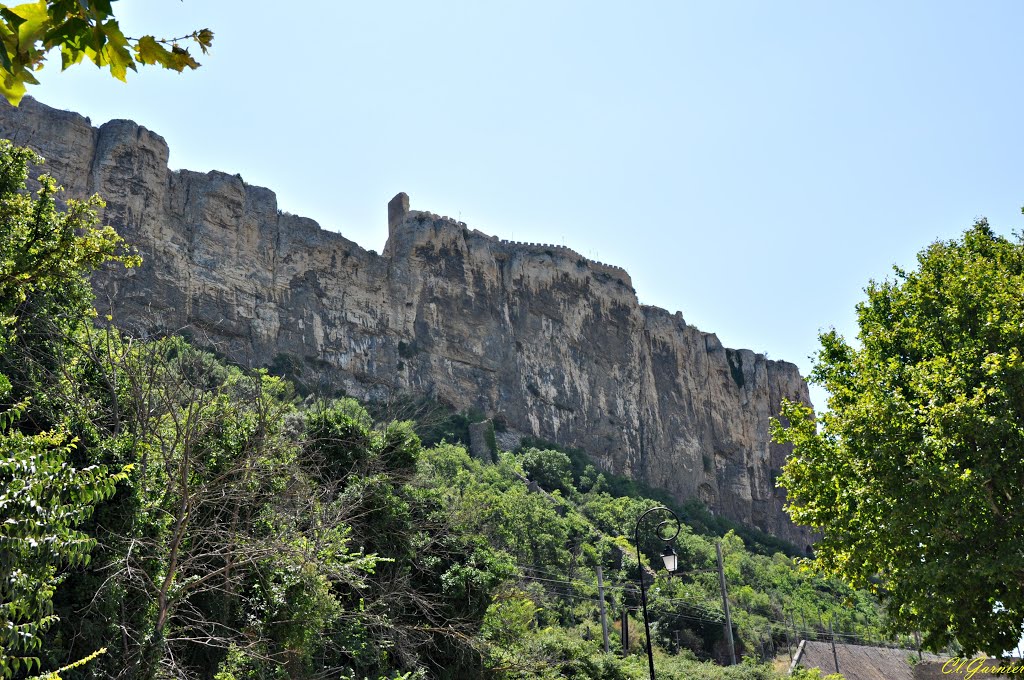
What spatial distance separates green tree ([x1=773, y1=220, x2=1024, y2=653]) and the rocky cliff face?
3481 cm

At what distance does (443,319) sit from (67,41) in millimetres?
66572

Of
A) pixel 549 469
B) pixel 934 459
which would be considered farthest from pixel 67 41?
pixel 549 469

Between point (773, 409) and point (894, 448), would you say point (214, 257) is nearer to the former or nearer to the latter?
point (894, 448)

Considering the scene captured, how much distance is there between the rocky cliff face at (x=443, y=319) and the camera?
173 feet

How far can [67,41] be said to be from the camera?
257 cm

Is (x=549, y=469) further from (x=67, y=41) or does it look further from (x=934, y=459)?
(x=67, y=41)

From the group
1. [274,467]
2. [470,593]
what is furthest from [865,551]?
[274,467]

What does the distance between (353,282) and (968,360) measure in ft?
176

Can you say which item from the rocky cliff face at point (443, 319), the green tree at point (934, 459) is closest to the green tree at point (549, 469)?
the rocky cliff face at point (443, 319)

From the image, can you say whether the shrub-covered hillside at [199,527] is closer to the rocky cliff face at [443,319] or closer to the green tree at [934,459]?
the green tree at [934,459]

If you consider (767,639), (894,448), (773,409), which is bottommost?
(767,639)

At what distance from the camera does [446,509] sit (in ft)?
63.3

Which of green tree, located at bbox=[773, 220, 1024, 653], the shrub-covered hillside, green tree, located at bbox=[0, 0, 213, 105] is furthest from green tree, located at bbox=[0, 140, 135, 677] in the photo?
green tree, located at bbox=[773, 220, 1024, 653]

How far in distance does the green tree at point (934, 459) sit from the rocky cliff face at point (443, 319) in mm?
34814
